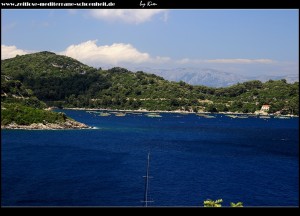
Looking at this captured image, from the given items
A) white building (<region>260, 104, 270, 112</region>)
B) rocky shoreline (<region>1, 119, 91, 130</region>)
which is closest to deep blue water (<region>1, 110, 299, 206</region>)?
rocky shoreline (<region>1, 119, 91, 130</region>)

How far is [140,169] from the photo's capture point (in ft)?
139

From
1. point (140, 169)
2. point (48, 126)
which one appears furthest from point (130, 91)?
point (140, 169)

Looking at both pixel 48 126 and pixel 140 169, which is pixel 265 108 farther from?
pixel 140 169

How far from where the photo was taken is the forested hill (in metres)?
128

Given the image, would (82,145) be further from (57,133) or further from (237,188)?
(237,188)

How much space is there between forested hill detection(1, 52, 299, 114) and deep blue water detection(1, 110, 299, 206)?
5732cm

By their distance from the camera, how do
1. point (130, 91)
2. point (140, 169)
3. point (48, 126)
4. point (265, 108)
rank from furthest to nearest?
1. point (130, 91)
2. point (265, 108)
3. point (48, 126)
4. point (140, 169)

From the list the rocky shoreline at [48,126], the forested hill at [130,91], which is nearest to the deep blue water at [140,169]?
the rocky shoreline at [48,126]

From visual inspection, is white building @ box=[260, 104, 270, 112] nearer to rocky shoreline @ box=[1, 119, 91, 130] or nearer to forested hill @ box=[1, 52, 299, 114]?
forested hill @ box=[1, 52, 299, 114]

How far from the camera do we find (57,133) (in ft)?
219

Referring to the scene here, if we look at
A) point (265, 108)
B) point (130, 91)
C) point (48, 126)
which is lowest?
point (48, 126)

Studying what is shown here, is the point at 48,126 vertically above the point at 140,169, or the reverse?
the point at 48,126

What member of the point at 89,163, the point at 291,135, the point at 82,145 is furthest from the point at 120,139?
the point at 291,135

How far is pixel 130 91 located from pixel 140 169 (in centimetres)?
9904
